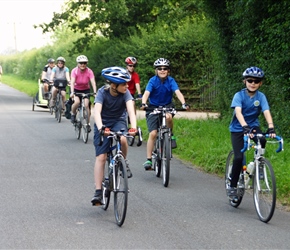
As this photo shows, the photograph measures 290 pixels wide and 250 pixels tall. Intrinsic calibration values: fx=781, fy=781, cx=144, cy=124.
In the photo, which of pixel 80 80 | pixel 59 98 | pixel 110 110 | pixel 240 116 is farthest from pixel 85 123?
pixel 240 116

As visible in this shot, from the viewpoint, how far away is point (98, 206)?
31.8 ft

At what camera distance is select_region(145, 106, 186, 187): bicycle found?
11.4 metres

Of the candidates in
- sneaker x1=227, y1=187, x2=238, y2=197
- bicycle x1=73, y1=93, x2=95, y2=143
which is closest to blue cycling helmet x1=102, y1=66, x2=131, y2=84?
sneaker x1=227, y1=187, x2=238, y2=197

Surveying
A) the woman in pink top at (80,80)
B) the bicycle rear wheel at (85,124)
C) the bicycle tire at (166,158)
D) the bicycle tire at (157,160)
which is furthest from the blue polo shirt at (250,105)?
the woman in pink top at (80,80)

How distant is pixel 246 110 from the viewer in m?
9.54

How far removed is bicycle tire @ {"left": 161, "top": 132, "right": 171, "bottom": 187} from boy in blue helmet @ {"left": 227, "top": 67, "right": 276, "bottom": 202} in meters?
1.70

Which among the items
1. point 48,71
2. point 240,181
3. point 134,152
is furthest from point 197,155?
point 48,71

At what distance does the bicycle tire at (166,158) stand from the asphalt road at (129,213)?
0.18 metres

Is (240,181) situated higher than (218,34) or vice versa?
(218,34)

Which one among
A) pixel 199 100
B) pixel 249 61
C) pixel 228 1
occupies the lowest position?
pixel 199 100

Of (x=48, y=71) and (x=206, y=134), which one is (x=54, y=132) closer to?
(x=206, y=134)

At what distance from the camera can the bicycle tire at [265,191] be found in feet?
28.6

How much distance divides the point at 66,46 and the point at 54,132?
97.3 feet

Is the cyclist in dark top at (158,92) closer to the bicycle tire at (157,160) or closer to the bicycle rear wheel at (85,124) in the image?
the bicycle tire at (157,160)
